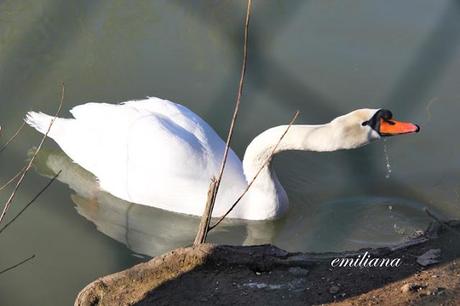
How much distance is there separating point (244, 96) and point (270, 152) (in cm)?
135

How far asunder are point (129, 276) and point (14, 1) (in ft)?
13.5

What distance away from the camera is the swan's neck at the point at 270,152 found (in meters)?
5.05

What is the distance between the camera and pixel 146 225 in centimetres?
556

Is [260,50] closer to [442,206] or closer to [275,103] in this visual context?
[275,103]

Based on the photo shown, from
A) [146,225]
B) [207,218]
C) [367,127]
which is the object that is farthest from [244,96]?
[207,218]

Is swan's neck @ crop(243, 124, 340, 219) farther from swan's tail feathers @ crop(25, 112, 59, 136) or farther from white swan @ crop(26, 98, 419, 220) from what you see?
swan's tail feathers @ crop(25, 112, 59, 136)

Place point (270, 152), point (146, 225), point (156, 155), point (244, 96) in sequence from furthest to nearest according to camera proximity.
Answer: point (244, 96)
point (146, 225)
point (156, 155)
point (270, 152)

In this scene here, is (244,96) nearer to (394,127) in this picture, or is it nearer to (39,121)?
(39,121)

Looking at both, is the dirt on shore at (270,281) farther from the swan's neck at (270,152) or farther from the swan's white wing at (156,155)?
the swan's white wing at (156,155)

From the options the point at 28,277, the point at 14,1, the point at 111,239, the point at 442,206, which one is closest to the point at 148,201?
the point at 111,239

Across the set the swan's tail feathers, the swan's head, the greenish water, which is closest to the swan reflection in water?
the greenish water

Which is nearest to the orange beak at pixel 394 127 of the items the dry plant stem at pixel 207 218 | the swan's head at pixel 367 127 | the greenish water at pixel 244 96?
the swan's head at pixel 367 127

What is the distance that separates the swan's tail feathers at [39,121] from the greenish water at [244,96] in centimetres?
15

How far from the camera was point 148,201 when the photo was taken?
557cm
